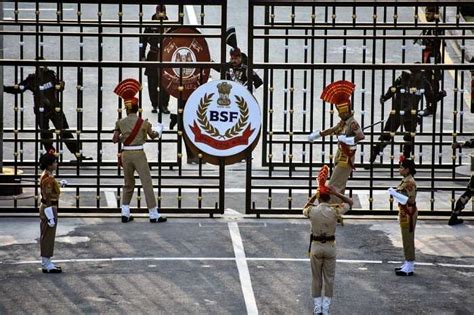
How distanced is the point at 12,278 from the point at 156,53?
8795 millimetres

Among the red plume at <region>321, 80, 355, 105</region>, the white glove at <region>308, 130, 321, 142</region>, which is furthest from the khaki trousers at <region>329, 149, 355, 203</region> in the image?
the red plume at <region>321, 80, 355, 105</region>

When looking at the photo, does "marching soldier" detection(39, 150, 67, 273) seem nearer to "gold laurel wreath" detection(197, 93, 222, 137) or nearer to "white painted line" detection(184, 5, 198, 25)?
"gold laurel wreath" detection(197, 93, 222, 137)

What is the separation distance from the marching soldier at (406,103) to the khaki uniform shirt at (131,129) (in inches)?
135

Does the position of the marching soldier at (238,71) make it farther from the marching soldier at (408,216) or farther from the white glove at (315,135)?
the marching soldier at (408,216)

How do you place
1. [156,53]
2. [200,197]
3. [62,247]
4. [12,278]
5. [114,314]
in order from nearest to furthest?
[114,314] → [12,278] → [62,247] → [200,197] → [156,53]

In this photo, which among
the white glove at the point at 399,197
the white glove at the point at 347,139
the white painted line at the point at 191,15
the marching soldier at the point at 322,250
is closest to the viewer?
the marching soldier at the point at 322,250

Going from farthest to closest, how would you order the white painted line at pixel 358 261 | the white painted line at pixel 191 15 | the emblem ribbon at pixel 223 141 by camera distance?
1. the white painted line at pixel 191 15
2. the emblem ribbon at pixel 223 141
3. the white painted line at pixel 358 261

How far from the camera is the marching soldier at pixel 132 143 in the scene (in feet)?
75.0

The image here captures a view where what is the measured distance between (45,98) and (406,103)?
6085 millimetres

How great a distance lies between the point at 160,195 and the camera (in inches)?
941

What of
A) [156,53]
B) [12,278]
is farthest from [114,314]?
[156,53]

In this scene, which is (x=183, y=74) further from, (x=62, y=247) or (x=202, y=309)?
(x=202, y=309)

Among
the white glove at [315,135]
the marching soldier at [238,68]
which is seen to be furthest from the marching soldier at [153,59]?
the white glove at [315,135]

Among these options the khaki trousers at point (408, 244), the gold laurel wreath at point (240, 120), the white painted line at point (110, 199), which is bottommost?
the khaki trousers at point (408, 244)
